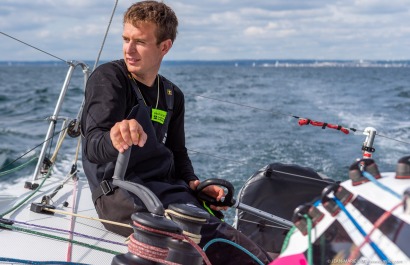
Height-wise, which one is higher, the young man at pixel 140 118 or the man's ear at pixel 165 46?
the man's ear at pixel 165 46

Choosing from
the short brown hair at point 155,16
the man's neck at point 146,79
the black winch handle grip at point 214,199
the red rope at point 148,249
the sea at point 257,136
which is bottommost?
the sea at point 257,136

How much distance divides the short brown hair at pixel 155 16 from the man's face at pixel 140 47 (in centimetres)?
2

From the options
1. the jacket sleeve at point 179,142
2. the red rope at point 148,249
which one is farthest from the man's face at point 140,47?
the red rope at point 148,249

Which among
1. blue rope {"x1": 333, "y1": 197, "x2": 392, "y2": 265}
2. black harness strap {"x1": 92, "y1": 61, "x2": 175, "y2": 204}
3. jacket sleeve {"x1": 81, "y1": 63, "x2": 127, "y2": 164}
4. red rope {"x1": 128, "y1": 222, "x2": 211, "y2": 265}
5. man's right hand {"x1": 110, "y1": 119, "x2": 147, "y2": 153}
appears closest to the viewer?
blue rope {"x1": 333, "y1": 197, "x2": 392, "y2": 265}

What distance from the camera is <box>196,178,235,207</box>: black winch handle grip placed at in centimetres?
217

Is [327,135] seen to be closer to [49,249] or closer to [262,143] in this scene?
[262,143]

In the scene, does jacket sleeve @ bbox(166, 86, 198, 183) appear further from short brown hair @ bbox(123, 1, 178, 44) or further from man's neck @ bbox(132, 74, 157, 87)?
short brown hair @ bbox(123, 1, 178, 44)

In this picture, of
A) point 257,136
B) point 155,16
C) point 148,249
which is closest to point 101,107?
point 155,16

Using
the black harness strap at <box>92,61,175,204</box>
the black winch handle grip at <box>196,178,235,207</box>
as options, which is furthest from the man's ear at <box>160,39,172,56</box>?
the black winch handle grip at <box>196,178,235,207</box>

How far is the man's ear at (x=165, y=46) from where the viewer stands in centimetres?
212

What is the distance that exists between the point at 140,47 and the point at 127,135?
630mm

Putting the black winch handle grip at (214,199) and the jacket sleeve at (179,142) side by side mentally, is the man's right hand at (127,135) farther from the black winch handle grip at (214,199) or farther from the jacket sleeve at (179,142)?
the jacket sleeve at (179,142)

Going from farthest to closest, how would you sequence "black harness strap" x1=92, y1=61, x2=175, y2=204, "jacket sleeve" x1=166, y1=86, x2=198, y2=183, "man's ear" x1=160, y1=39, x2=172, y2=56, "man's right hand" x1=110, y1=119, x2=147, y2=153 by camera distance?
1. "jacket sleeve" x1=166, y1=86, x2=198, y2=183
2. "man's ear" x1=160, y1=39, x2=172, y2=56
3. "black harness strap" x1=92, y1=61, x2=175, y2=204
4. "man's right hand" x1=110, y1=119, x2=147, y2=153

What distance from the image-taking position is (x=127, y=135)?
1.49m
